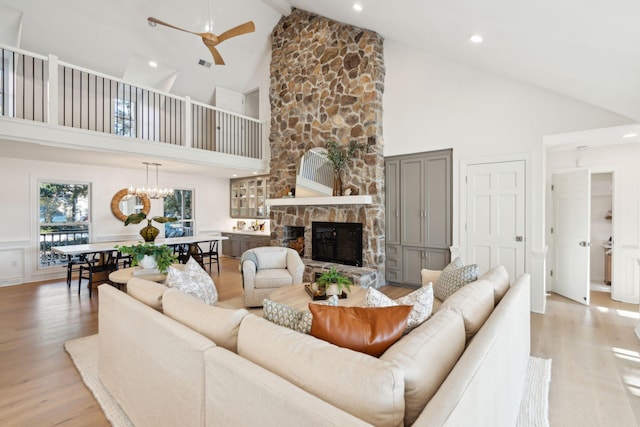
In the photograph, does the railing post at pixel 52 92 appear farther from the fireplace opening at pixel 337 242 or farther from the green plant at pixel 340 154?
the fireplace opening at pixel 337 242

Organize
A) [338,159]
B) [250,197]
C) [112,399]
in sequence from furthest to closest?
[250,197] < [338,159] < [112,399]

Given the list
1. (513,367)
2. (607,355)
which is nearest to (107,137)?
(513,367)

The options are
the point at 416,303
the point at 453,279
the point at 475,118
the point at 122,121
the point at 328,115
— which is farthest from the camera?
the point at 122,121

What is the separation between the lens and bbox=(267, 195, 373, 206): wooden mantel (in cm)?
534

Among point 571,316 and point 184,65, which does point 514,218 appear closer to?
point 571,316

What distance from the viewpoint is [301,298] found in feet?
11.1

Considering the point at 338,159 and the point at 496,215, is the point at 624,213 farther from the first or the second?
the point at 338,159

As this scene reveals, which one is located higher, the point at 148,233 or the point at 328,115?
the point at 328,115

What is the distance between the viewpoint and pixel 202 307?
1.73 meters

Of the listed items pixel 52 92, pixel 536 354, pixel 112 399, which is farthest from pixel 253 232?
pixel 536 354

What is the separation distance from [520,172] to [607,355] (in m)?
2.37

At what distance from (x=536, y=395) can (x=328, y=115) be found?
531 centimetres

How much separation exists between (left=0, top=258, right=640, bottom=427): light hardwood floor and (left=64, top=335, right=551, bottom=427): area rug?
5 cm

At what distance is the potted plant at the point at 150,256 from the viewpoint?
11.4ft
